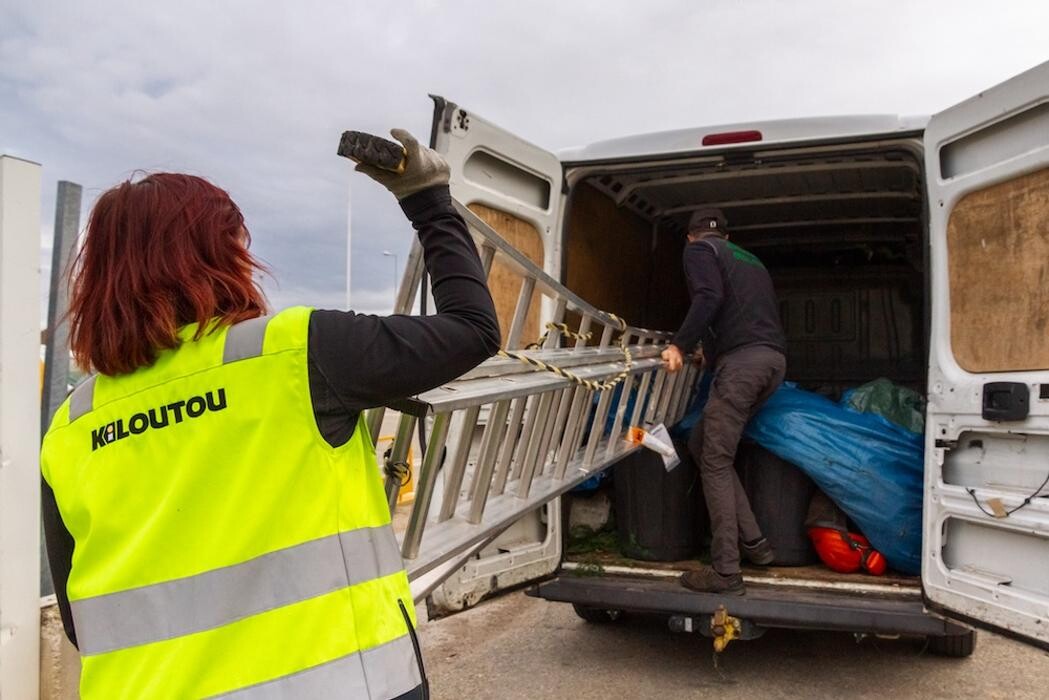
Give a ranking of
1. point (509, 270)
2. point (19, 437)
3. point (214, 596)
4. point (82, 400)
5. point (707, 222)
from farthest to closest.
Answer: point (707, 222) → point (509, 270) → point (19, 437) → point (82, 400) → point (214, 596)

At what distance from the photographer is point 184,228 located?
1285mm

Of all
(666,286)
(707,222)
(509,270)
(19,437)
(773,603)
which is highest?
(707,222)

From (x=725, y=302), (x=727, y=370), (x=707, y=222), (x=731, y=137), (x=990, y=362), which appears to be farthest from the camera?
(x=707, y=222)

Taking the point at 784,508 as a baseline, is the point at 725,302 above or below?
above

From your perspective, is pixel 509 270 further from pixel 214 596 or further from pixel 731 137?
pixel 214 596

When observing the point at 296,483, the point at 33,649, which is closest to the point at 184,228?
the point at 296,483

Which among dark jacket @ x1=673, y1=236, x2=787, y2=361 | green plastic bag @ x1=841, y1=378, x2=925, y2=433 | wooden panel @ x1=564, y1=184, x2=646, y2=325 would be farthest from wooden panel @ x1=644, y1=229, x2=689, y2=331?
green plastic bag @ x1=841, y1=378, x2=925, y2=433

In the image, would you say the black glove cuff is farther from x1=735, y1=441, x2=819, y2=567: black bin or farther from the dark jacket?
x1=735, y1=441, x2=819, y2=567: black bin

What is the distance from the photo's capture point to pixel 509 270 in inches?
138

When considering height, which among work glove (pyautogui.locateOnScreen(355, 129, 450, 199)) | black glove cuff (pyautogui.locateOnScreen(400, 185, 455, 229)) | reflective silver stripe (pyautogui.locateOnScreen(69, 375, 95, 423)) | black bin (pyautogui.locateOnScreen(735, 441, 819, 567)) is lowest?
black bin (pyautogui.locateOnScreen(735, 441, 819, 567))

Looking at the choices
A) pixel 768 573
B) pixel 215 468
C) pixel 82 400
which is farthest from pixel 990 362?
pixel 82 400

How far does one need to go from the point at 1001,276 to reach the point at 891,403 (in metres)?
1.26

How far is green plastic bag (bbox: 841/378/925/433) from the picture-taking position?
401 cm

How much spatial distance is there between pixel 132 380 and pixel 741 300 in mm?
3172
